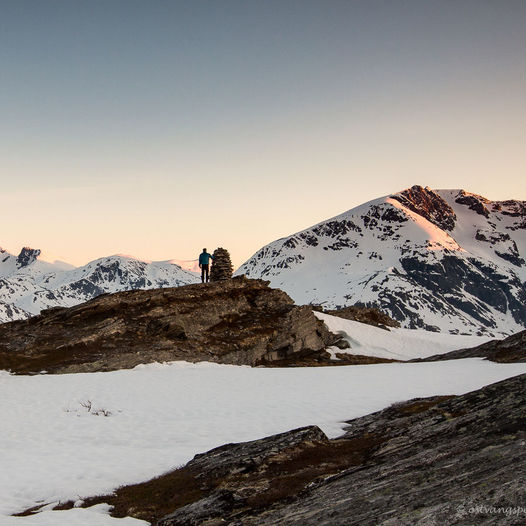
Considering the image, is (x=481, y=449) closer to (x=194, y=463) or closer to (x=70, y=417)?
(x=194, y=463)

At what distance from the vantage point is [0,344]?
40.9m

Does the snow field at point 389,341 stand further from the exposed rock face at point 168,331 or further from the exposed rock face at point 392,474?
the exposed rock face at point 392,474

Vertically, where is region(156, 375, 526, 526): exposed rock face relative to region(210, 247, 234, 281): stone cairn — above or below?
below

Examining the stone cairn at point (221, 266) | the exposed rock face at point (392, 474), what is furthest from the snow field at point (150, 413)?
the stone cairn at point (221, 266)

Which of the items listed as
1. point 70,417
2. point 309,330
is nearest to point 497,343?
point 309,330

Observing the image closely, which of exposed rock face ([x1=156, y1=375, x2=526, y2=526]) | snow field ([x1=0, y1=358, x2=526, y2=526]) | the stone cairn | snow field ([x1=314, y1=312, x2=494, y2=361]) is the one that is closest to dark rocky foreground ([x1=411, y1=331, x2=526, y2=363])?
snow field ([x1=0, y1=358, x2=526, y2=526])

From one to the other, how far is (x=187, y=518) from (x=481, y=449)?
5290 millimetres

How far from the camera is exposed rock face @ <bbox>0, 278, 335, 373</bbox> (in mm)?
37469

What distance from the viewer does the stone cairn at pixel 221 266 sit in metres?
62.2

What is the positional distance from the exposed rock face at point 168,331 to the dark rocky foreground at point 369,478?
2599cm

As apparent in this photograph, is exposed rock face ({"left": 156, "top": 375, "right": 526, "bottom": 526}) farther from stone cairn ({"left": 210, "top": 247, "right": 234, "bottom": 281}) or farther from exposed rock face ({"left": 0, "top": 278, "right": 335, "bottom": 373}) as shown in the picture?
stone cairn ({"left": 210, "top": 247, "right": 234, "bottom": 281})

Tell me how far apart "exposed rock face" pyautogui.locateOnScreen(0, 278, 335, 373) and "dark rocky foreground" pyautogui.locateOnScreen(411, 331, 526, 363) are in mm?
13554

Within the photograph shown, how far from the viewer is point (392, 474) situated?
7609 millimetres

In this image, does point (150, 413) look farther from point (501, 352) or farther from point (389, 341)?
point (389, 341)
